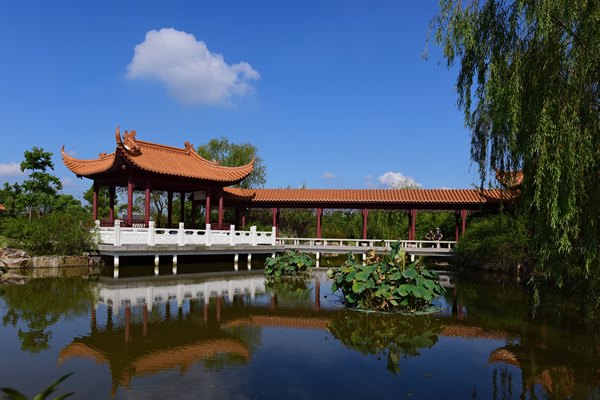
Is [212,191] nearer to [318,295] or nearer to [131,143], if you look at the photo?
[131,143]

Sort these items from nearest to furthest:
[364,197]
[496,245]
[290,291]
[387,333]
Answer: [387,333], [290,291], [496,245], [364,197]

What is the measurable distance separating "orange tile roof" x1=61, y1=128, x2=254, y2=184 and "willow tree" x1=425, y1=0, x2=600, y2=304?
11.9 m

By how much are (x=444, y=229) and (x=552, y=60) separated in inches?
783

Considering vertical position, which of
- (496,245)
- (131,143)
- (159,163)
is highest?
(131,143)

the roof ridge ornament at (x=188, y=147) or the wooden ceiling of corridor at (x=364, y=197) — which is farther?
the roof ridge ornament at (x=188, y=147)

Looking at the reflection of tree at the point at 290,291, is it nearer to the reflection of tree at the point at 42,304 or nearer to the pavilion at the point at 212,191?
the reflection of tree at the point at 42,304

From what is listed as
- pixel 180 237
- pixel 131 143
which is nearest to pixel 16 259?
pixel 180 237

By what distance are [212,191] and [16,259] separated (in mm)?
7623

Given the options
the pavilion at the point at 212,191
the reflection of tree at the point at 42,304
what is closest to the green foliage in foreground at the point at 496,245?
the pavilion at the point at 212,191

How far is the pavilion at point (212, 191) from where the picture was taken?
15492 millimetres

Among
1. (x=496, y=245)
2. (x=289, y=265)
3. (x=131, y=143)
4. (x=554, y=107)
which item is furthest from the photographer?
(x=131, y=143)

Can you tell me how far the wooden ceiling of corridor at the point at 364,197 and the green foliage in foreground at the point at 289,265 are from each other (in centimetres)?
650

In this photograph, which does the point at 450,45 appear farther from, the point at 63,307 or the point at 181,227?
the point at 181,227

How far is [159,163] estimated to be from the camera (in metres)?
16.5
